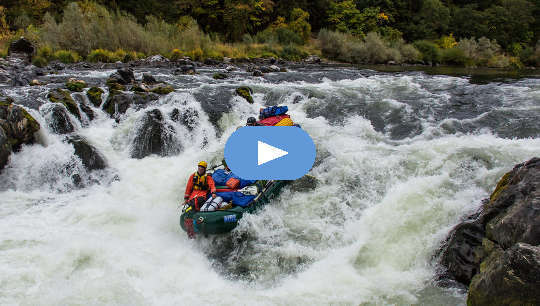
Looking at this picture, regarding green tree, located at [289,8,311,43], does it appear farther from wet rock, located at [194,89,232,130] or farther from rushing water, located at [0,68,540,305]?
rushing water, located at [0,68,540,305]

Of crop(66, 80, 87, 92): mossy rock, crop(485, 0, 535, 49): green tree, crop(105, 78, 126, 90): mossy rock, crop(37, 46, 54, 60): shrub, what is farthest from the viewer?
crop(485, 0, 535, 49): green tree

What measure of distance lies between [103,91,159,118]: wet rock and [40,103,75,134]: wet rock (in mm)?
1235

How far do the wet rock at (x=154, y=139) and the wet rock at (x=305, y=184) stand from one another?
3.45 metres

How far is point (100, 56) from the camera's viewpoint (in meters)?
18.0

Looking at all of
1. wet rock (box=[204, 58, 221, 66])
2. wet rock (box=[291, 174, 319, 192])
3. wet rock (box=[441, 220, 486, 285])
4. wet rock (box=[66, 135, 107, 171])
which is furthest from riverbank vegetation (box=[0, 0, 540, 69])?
wet rock (box=[441, 220, 486, 285])

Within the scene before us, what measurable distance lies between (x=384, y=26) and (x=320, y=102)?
94.0ft

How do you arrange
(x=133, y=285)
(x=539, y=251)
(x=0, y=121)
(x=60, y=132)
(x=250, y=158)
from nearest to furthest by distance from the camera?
(x=539, y=251) → (x=133, y=285) → (x=250, y=158) → (x=0, y=121) → (x=60, y=132)

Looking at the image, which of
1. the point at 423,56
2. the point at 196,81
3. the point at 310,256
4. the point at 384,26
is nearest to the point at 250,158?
the point at 310,256

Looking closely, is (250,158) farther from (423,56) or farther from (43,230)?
(423,56)

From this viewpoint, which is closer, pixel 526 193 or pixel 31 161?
pixel 526 193

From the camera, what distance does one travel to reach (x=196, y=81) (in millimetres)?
13477

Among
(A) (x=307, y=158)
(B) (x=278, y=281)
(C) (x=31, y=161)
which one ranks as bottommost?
(B) (x=278, y=281)

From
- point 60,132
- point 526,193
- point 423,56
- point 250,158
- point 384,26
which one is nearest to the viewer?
point 526,193

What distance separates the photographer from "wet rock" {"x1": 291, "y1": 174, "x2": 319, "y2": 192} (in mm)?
6820
